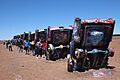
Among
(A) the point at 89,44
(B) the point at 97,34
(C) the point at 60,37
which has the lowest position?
(C) the point at 60,37

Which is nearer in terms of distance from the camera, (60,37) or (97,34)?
(97,34)

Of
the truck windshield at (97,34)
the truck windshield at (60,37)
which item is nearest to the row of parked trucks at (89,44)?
the truck windshield at (97,34)

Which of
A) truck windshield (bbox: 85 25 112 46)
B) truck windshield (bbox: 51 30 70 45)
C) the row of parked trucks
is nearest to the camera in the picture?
the row of parked trucks

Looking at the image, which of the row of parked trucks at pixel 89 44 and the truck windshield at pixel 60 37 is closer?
the row of parked trucks at pixel 89 44

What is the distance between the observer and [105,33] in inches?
695

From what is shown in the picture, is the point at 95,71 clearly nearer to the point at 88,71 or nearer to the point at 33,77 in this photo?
the point at 88,71

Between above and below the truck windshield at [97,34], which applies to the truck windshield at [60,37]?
below

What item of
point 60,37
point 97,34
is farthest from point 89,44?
point 60,37

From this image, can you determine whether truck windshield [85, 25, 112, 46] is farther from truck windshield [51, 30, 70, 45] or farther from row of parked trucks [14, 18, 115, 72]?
truck windshield [51, 30, 70, 45]

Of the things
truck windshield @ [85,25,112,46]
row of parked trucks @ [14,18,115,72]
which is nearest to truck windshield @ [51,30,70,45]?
row of parked trucks @ [14,18,115,72]

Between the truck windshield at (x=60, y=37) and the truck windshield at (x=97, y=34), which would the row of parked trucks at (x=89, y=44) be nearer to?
the truck windshield at (x=97, y=34)

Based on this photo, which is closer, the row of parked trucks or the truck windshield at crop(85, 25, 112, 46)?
the row of parked trucks

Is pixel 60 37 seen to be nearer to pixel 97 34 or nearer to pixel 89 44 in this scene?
pixel 89 44

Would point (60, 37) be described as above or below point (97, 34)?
below
